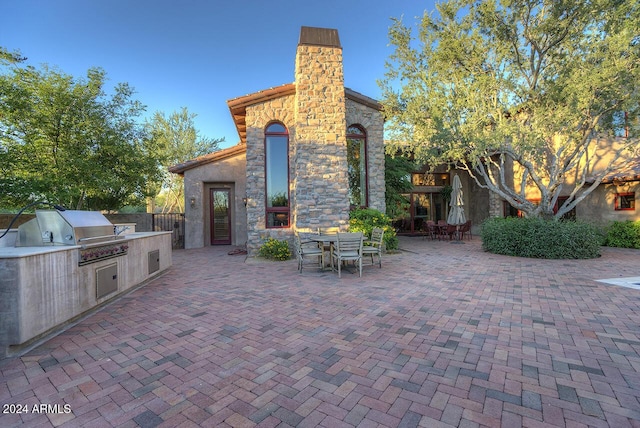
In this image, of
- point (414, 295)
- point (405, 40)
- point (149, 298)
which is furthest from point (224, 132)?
point (414, 295)

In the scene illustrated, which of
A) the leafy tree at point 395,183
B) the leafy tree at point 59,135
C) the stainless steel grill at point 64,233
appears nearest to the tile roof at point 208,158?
the leafy tree at point 59,135

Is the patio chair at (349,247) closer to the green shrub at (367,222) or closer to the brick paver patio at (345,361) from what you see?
the brick paver patio at (345,361)

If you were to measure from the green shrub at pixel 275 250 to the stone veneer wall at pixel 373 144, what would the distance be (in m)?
3.27

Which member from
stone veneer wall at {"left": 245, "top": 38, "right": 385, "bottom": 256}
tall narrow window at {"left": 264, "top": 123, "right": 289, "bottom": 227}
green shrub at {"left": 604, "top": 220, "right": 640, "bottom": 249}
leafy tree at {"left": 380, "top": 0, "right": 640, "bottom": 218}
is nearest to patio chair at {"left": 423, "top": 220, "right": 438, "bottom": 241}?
leafy tree at {"left": 380, "top": 0, "right": 640, "bottom": 218}

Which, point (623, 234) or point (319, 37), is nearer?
point (319, 37)

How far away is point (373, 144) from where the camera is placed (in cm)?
965

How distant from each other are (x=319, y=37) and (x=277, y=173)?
4.28m

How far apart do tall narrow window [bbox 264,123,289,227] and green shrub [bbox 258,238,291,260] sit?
2.73ft

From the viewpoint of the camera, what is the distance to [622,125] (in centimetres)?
794

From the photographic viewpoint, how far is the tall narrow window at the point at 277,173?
917 cm

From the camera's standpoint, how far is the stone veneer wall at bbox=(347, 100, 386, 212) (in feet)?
31.4

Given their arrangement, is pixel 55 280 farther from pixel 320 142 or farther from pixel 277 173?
pixel 277 173

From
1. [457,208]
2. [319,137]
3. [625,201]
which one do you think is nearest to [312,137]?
[319,137]

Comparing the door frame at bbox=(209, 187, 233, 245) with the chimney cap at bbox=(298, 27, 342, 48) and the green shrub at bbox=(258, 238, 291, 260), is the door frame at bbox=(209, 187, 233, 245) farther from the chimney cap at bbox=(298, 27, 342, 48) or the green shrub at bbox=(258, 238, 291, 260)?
Result: the chimney cap at bbox=(298, 27, 342, 48)
